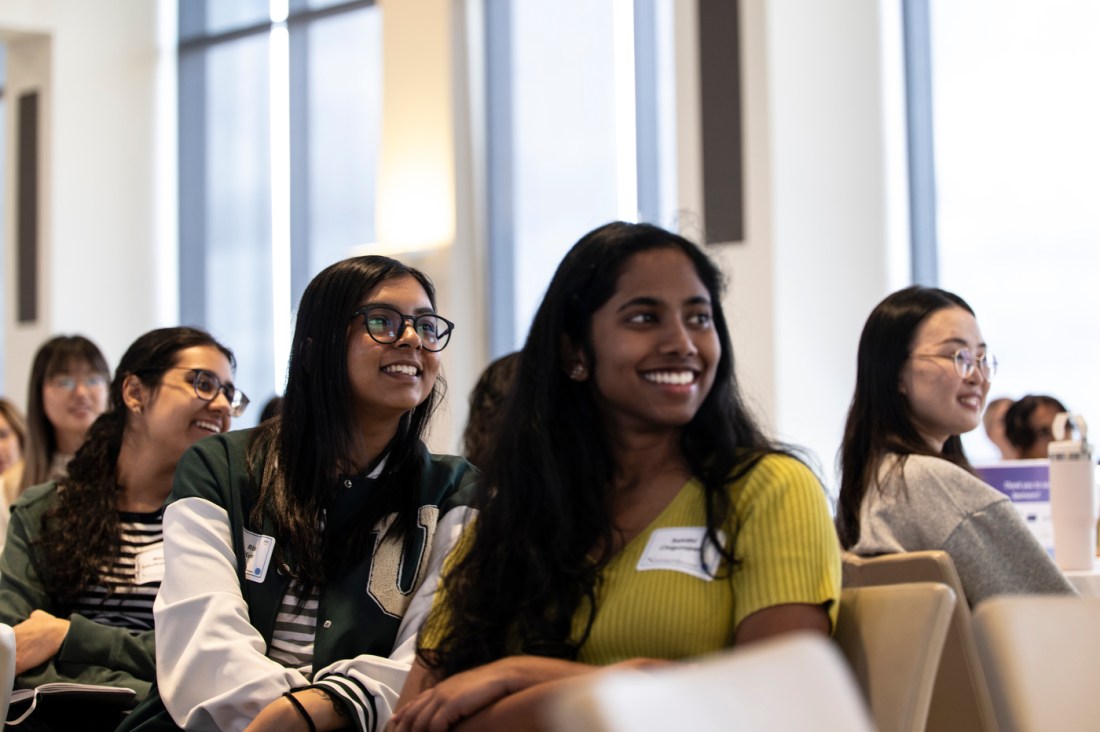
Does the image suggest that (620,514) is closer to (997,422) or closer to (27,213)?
(997,422)

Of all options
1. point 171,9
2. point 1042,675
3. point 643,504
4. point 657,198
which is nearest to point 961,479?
point 643,504

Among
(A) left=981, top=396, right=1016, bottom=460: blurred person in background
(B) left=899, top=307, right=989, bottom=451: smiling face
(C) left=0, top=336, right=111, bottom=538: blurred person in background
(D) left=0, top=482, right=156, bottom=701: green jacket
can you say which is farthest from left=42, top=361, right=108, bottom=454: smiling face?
(A) left=981, top=396, right=1016, bottom=460: blurred person in background

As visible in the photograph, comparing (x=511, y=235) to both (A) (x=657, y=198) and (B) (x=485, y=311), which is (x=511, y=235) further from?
(A) (x=657, y=198)

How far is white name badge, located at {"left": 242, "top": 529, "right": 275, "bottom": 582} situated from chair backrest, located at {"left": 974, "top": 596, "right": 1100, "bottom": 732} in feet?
4.19

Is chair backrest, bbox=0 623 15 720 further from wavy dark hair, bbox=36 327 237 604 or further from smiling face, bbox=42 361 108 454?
smiling face, bbox=42 361 108 454

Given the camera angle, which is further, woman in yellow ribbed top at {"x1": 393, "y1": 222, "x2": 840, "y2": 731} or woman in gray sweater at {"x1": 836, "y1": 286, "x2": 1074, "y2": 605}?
woman in gray sweater at {"x1": 836, "y1": 286, "x2": 1074, "y2": 605}

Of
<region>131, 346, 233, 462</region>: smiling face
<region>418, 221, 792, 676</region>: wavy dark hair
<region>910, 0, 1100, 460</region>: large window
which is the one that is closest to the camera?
<region>418, 221, 792, 676</region>: wavy dark hair

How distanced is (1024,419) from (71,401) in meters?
3.49

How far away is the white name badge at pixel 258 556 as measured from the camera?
2.43 metres

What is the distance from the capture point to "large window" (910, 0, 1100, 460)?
19.3 ft

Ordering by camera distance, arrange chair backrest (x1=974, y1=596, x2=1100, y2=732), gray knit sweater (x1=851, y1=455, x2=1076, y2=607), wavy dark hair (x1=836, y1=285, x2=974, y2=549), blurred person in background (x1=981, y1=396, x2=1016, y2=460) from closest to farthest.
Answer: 1. chair backrest (x1=974, y1=596, x2=1100, y2=732)
2. gray knit sweater (x1=851, y1=455, x2=1076, y2=607)
3. wavy dark hair (x1=836, y1=285, x2=974, y2=549)
4. blurred person in background (x1=981, y1=396, x2=1016, y2=460)

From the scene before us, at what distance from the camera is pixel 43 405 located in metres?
4.84

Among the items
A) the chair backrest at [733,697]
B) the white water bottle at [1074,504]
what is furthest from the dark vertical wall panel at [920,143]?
the chair backrest at [733,697]

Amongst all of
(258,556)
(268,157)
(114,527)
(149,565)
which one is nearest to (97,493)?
(114,527)
